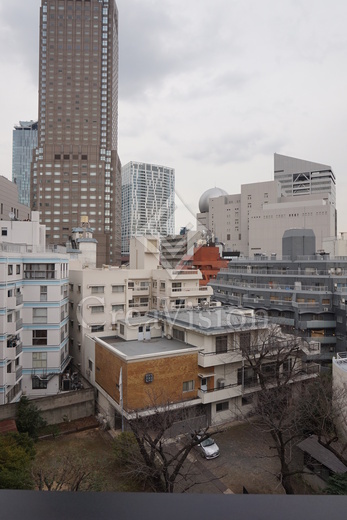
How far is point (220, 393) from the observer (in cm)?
1301

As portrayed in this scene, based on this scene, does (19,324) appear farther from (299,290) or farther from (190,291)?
(299,290)

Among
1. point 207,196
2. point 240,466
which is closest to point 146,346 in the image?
point 240,466

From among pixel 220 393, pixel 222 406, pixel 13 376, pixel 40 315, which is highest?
pixel 40 315

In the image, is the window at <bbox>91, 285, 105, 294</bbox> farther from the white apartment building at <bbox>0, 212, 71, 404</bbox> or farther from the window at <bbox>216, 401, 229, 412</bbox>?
the window at <bbox>216, 401, 229, 412</bbox>

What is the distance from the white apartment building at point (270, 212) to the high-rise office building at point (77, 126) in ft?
62.9

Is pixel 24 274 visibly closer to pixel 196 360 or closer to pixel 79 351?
pixel 79 351

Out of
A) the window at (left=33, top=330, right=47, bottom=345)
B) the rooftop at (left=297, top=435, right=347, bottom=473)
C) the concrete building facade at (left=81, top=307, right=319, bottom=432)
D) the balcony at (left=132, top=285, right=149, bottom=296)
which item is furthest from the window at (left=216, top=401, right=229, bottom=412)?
the balcony at (left=132, top=285, right=149, bottom=296)

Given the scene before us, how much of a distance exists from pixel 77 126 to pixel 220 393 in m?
58.2

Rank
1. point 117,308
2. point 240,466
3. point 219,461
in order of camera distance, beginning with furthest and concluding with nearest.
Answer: point 117,308 → point 219,461 → point 240,466

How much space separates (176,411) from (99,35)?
68119 millimetres

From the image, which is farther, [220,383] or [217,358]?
[220,383]

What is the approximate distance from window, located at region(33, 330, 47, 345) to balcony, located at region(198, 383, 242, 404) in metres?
7.16

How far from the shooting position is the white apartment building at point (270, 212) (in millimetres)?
54938

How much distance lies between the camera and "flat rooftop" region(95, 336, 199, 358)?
1288 centimetres
